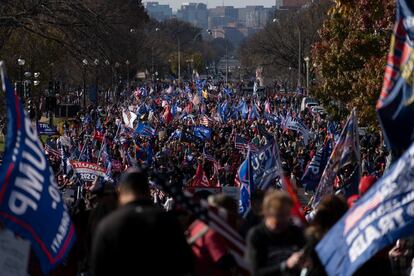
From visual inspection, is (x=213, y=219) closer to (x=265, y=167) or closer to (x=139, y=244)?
(x=139, y=244)

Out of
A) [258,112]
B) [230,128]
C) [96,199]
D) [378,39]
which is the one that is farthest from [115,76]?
[96,199]

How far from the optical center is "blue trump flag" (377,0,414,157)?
817cm

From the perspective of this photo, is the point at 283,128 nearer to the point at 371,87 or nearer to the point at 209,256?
the point at 371,87

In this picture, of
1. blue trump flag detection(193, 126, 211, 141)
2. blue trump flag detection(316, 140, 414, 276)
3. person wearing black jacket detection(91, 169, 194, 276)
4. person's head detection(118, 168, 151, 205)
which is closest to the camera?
person wearing black jacket detection(91, 169, 194, 276)

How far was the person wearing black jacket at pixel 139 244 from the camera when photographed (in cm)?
625

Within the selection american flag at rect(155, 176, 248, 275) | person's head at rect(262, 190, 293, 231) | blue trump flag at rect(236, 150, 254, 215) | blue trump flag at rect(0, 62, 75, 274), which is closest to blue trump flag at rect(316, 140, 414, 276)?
person's head at rect(262, 190, 293, 231)

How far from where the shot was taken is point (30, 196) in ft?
26.0

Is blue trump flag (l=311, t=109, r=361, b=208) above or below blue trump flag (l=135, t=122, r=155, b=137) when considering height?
above

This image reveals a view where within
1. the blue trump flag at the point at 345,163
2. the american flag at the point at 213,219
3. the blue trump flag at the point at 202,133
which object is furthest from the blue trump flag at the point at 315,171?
the blue trump flag at the point at 202,133

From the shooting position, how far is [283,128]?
1602 inches

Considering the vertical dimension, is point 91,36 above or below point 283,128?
above

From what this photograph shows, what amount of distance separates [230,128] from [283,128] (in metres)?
3.11

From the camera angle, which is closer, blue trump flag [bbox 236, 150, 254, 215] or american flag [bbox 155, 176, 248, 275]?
american flag [bbox 155, 176, 248, 275]

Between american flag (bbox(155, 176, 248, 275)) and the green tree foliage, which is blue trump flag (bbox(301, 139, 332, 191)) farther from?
american flag (bbox(155, 176, 248, 275))
